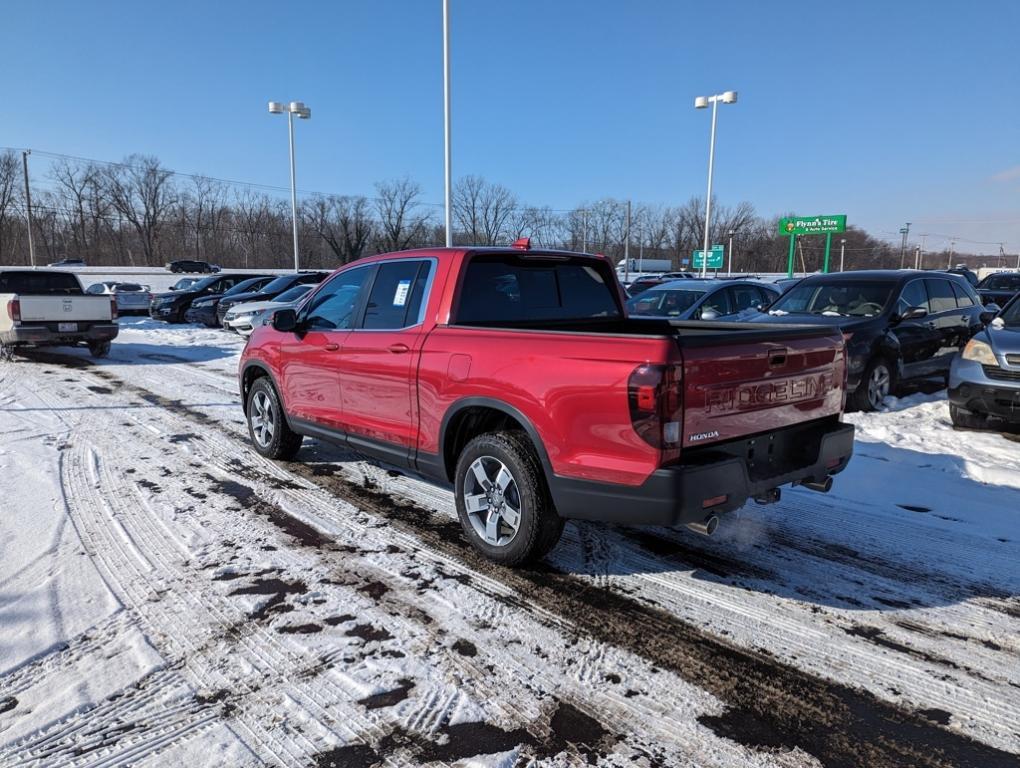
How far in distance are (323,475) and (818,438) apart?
4096 mm

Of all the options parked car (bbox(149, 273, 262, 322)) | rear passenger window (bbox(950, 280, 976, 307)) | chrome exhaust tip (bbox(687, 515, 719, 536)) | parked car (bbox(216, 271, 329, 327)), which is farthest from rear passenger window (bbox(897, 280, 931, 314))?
parked car (bbox(149, 273, 262, 322))

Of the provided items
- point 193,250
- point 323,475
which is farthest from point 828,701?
point 193,250

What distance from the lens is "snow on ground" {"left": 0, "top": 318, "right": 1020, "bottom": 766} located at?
8.09ft

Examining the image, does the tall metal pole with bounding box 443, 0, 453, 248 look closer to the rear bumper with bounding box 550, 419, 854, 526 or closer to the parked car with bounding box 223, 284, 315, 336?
the parked car with bounding box 223, 284, 315, 336

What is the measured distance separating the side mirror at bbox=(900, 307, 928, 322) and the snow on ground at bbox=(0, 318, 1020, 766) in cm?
347

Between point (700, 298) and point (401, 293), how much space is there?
28.2 ft

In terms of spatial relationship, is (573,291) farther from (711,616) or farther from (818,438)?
(711,616)

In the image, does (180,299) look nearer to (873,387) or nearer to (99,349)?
(99,349)

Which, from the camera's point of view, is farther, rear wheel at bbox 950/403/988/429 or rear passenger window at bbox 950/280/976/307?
rear passenger window at bbox 950/280/976/307

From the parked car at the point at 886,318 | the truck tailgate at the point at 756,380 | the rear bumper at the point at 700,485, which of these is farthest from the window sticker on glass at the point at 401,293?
the parked car at the point at 886,318

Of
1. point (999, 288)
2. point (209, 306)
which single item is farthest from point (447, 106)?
point (999, 288)

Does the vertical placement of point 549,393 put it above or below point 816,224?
below

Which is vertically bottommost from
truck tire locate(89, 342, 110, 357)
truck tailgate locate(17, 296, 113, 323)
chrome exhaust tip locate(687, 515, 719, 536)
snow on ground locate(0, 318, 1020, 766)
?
snow on ground locate(0, 318, 1020, 766)

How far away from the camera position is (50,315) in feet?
41.3
